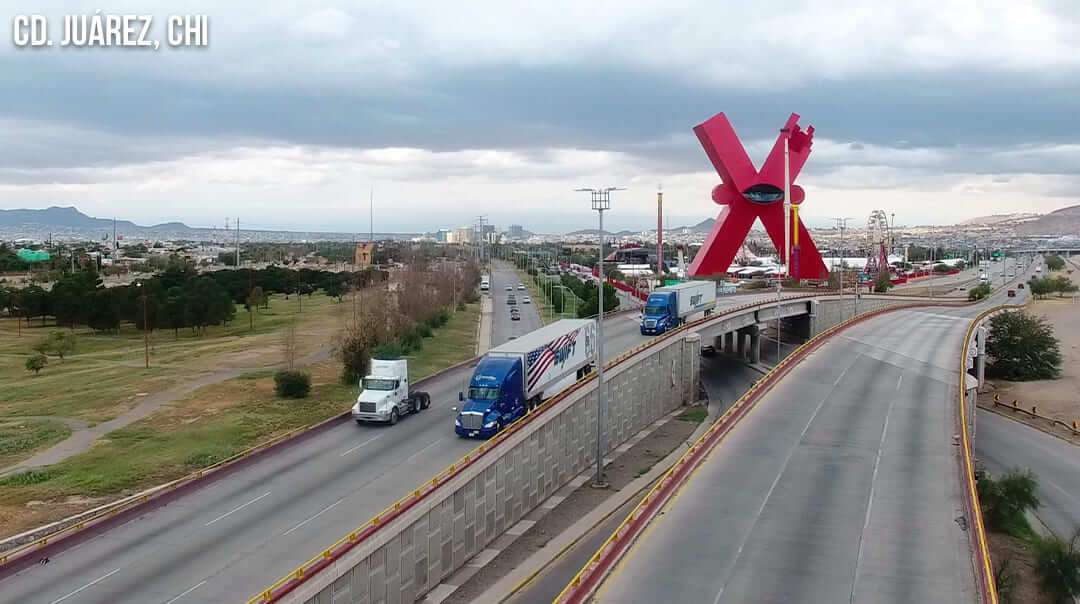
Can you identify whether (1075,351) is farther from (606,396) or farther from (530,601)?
(530,601)

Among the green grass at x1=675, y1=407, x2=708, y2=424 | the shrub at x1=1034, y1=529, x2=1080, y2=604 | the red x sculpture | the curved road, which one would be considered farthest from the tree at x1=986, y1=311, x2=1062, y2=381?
the curved road

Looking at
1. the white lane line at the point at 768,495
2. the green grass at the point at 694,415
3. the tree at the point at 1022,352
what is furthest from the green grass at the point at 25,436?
the tree at the point at 1022,352

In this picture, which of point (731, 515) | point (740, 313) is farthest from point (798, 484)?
point (740, 313)

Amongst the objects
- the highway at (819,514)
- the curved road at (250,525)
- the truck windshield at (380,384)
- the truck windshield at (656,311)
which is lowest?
the curved road at (250,525)

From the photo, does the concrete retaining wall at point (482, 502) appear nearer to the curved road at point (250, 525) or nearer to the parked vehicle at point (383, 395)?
the curved road at point (250, 525)

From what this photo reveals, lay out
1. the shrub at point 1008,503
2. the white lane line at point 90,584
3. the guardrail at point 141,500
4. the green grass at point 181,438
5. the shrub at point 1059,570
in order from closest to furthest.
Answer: the white lane line at point 90,584
the guardrail at point 141,500
the shrub at point 1059,570
the green grass at point 181,438
the shrub at point 1008,503

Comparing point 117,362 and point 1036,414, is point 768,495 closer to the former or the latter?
point 1036,414

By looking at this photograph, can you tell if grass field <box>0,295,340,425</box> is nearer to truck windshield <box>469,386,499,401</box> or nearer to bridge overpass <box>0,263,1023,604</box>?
bridge overpass <box>0,263,1023,604</box>
